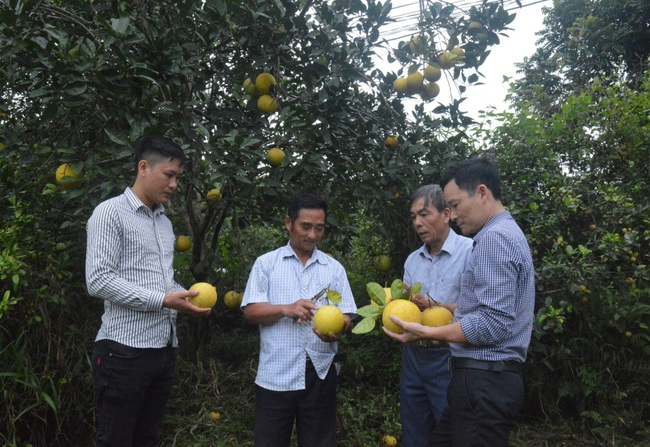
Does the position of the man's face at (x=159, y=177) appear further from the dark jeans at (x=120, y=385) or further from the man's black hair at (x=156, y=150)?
the dark jeans at (x=120, y=385)

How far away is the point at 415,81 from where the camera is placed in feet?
10.8

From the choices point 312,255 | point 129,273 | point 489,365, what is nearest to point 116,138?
point 129,273

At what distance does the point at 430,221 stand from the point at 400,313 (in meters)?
0.71

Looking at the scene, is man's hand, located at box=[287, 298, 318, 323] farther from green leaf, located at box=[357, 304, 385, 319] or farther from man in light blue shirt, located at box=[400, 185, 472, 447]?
man in light blue shirt, located at box=[400, 185, 472, 447]

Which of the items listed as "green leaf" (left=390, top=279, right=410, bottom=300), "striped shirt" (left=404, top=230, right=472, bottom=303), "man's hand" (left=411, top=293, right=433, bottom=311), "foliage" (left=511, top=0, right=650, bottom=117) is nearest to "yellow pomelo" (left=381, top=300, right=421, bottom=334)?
"green leaf" (left=390, top=279, right=410, bottom=300)

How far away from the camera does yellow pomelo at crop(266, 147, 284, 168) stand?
2.95m

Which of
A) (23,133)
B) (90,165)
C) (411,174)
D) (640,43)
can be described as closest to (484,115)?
(411,174)

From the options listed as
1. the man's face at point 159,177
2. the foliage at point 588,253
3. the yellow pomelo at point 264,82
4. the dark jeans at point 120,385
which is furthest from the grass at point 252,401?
the yellow pomelo at point 264,82

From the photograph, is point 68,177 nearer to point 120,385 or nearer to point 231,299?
point 120,385

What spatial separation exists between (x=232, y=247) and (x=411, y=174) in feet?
6.99

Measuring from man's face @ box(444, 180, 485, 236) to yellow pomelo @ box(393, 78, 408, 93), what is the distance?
5.01 feet

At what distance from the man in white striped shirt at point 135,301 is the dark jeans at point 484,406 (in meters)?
1.09

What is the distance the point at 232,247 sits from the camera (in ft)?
15.4

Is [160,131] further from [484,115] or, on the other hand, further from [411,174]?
[484,115]
